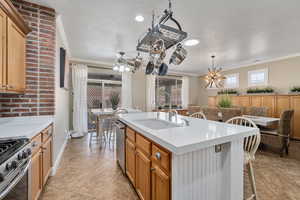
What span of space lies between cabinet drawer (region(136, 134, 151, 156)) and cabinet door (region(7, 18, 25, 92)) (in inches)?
61.6

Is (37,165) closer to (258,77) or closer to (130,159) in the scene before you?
(130,159)

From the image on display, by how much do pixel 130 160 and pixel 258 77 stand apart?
5585 millimetres

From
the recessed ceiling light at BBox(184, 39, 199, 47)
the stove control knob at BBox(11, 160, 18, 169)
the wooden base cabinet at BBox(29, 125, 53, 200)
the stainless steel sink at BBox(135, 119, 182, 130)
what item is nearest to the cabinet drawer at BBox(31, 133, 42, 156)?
the wooden base cabinet at BBox(29, 125, 53, 200)

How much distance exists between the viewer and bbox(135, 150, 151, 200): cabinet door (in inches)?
49.9

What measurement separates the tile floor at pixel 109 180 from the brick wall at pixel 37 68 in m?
1.07

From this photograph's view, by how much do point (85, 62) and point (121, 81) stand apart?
1431mm

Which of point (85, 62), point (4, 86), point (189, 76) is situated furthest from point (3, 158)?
point (189, 76)

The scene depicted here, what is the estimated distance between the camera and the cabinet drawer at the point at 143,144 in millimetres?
1263

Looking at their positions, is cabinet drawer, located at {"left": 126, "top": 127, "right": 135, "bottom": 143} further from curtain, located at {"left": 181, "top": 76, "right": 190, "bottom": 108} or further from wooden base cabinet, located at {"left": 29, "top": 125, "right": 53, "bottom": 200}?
curtain, located at {"left": 181, "top": 76, "right": 190, "bottom": 108}

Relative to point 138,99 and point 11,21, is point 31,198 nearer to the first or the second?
point 11,21

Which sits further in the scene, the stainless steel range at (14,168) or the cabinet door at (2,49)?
the cabinet door at (2,49)

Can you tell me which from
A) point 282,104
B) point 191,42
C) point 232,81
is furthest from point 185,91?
point 191,42

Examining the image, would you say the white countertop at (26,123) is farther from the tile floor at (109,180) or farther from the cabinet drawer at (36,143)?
the tile floor at (109,180)

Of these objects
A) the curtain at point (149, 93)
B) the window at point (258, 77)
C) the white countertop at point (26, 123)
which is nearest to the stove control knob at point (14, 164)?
the white countertop at point (26, 123)
